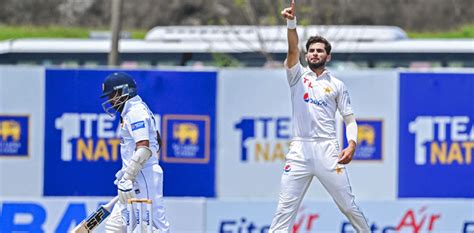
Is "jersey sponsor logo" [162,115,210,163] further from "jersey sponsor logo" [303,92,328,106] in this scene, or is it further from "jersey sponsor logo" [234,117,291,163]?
"jersey sponsor logo" [303,92,328,106]

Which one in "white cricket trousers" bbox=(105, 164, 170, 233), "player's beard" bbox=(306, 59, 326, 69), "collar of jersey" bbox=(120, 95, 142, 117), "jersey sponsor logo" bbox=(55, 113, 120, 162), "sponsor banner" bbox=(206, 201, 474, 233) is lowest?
"sponsor banner" bbox=(206, 201, 474, 233)

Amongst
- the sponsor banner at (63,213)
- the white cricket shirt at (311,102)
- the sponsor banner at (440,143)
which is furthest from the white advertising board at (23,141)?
the white cricket shirt at (311,102)

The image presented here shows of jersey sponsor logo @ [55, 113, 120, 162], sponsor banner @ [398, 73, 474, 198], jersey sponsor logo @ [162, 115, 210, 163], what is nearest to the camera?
sponsor banner @ [398, 73, 474, 198]

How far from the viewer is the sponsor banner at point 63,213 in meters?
12.5

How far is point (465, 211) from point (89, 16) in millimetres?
23853

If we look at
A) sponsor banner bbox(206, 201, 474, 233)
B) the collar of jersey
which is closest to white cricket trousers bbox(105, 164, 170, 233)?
the collar of jersey

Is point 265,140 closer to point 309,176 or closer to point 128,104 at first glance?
point 309,176

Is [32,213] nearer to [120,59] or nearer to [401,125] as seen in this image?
[401,125]

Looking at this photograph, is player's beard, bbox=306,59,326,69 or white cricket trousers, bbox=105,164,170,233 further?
player's beard, bbox=306,59,326,69

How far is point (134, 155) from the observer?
985 centimetres

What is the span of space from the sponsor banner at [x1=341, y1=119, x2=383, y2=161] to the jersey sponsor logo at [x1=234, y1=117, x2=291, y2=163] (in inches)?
39.9

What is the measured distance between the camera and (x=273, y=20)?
26312 millimetres

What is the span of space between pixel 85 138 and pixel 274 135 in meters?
2.69

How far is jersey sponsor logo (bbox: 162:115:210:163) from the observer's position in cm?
1708
